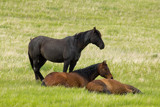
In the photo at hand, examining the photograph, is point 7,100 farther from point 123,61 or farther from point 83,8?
point 83,8

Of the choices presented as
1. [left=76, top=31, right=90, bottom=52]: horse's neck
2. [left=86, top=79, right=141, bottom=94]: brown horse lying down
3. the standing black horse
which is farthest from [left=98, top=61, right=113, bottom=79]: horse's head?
[left=76, top=31, right=90, bottom=52]: horse's neck

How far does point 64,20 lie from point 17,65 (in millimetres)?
26144

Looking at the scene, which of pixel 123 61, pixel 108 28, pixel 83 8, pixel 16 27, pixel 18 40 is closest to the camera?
pixel 123 61

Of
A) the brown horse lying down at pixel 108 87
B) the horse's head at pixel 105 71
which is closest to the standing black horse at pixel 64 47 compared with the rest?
the horse's head at pixel 105 71

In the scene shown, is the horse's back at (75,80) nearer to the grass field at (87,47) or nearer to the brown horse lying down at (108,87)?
the grass field at (87,47)

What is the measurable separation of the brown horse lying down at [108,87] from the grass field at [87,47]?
30 cm

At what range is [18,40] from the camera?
2433cm

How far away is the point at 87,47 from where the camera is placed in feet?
75.9

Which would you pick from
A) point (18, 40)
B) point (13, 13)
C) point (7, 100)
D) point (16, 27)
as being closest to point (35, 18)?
point (13, 13)

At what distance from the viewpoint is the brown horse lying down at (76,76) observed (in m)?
9.66

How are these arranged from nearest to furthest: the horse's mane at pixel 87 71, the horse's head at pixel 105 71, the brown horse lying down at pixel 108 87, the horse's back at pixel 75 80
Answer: the brown horse lying down at pixel 108 87 → the horse's back at pixel 75 80 → the horse's head at pixel 105 71 → the horse's mane at pixel 87 71

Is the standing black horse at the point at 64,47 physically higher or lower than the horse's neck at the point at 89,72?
higher

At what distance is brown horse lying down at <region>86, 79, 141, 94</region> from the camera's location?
28.3 ft

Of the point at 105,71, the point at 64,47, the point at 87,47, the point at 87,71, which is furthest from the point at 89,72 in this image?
the point at 87,47
